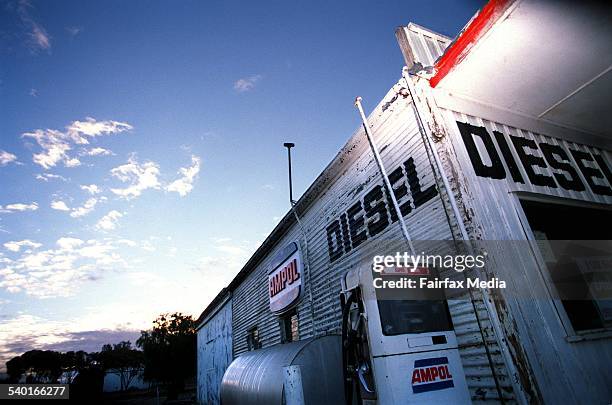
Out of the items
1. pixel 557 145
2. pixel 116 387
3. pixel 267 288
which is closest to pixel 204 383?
pixel 267 288

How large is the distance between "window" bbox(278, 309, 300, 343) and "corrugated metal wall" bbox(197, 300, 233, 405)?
725cm

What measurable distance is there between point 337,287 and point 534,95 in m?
5.82

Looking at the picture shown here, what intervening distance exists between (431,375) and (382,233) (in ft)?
10.3

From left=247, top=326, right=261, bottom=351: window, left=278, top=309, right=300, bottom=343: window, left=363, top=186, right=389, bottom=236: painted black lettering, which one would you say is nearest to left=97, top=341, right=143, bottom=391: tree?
left=247, top=326, right=261, bottom=351: window

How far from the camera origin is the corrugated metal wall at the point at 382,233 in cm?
456

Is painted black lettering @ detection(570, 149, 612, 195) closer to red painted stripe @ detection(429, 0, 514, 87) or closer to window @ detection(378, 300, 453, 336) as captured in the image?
red painted stripe @ detection(429, 0, 514, 87)

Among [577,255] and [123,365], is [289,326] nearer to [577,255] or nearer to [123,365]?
[577,255]

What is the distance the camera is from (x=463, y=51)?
16.1ft

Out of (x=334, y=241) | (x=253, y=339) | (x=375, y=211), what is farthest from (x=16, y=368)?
(x=375, y=211)

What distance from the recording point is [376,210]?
710 centimetres

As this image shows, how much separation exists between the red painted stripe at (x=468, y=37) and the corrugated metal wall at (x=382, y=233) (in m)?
0.74

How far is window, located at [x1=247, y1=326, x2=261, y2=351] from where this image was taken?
13.7 m

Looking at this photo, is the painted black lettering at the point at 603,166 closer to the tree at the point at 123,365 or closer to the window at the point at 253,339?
the window at the point at 253,339

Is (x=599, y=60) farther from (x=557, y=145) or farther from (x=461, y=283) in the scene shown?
(x=461, y=283)
